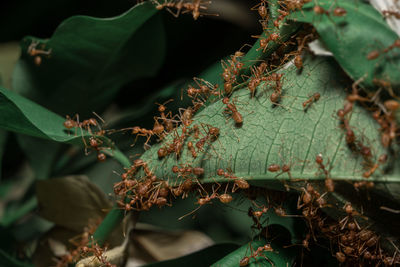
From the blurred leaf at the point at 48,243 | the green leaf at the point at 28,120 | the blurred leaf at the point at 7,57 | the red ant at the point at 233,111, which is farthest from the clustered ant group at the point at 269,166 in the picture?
the blurred leaf at the point at 7,57

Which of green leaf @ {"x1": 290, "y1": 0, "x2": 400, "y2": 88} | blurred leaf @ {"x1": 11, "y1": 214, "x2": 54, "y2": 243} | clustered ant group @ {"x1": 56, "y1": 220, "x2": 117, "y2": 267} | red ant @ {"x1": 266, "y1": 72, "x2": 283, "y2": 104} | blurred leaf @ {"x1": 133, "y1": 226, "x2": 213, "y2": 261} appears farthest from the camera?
blurred leaf @ {"x1": 11, "y1": 214, "x2": 54, "y2": 243}

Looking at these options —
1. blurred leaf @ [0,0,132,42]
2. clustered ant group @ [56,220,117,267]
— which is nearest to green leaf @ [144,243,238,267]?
clustered ant group @ [56,220,117,267]

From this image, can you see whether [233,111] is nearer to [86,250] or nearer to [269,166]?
[269,166]

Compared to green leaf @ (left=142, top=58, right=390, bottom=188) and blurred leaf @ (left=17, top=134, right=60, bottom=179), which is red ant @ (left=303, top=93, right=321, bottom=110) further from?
blurred leaf @ (left=17, top=134, right=60, bottom=179)

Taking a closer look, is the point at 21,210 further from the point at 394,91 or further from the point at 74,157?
the point at 394,91

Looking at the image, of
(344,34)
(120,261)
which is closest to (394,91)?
(344,34)

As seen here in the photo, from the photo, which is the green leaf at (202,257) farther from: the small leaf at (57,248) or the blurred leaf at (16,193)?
the blurred leaf at (16,193)

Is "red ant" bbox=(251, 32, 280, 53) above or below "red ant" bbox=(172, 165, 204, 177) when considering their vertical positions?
above
